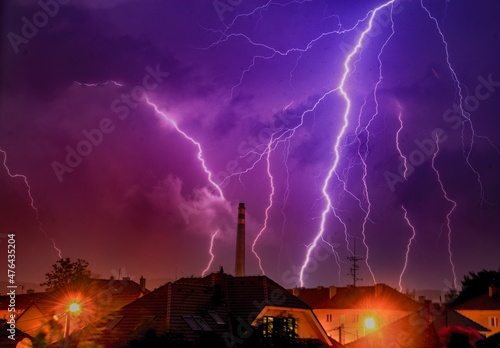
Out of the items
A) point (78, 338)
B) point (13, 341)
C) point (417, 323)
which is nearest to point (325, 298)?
point (417, 323)

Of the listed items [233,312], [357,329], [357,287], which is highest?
[357,287]

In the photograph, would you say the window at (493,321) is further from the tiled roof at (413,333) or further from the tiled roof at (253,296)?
the tiled roof at (253,296)

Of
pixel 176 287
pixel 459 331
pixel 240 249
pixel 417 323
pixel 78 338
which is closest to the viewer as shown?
pixel 459 331

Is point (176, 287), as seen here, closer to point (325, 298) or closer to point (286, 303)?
point (286, 303)

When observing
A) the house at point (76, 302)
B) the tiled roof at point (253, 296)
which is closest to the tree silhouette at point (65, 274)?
the house at point (76, 302)

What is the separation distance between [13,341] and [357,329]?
37.4 m

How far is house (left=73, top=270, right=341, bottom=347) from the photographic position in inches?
959

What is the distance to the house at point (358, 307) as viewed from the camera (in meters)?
54.9

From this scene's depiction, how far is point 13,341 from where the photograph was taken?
75.3 feet

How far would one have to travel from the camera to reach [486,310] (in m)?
52.8

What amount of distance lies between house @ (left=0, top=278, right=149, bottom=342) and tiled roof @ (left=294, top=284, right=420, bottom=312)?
16.9 metres

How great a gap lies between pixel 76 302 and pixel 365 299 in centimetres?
4276

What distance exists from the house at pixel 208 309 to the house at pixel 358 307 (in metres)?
24.7

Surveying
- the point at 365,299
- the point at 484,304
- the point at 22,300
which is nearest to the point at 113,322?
the point at 365,299
